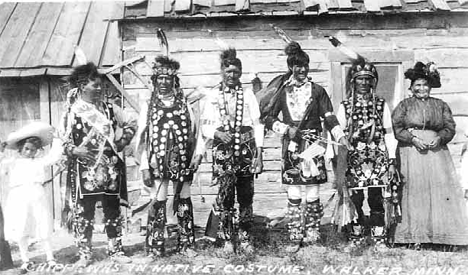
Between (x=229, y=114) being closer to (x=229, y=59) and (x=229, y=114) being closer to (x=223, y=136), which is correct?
(x=223, y=136)

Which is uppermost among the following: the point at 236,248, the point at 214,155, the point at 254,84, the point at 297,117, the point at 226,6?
the point at 226,6

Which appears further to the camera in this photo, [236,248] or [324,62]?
[324,62]

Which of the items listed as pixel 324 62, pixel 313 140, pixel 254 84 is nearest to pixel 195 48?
pixel 254 84

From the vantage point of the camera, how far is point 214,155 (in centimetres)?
570

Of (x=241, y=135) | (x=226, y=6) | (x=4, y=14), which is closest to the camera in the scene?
(x=241, y=135)

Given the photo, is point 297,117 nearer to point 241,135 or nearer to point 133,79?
point 241,135

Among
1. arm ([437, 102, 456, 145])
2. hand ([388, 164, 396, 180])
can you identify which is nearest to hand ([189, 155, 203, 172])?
hand ([388, 164, 396, 180])

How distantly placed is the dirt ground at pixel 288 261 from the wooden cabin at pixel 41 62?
2.75 m

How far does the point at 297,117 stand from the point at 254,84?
1496 millimetres

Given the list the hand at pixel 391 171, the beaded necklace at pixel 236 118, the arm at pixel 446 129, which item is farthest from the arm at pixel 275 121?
the arm at pixel 446 129

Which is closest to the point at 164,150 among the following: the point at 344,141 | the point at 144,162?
the point at 144,162

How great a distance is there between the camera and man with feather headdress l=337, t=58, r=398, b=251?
18.8 ft

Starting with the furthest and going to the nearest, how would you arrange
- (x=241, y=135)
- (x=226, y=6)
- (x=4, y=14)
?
(x=4, y=14), (x=226, y=6), (x=241, y=135)

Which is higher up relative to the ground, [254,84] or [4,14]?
[4,14]
